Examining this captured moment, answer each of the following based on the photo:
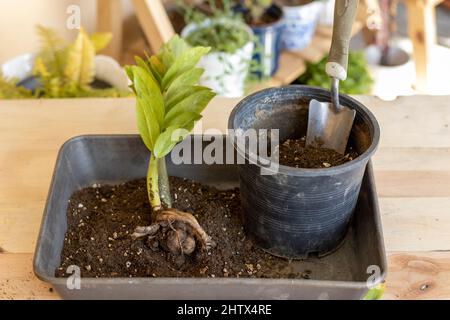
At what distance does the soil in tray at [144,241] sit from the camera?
0.67 m

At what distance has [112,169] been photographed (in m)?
0.80

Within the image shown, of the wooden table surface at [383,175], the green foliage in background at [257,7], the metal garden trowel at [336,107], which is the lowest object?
the green foliage in background at [257,7]

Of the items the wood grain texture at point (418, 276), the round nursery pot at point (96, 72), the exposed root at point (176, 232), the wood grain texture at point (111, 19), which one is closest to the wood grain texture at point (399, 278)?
the wood grain texture at point (418, 276)

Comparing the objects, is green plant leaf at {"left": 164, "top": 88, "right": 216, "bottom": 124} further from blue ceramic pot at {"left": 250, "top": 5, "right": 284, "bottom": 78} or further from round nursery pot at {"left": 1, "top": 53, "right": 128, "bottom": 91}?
blue ceramic pot at {"left": 250, "top": 5, "right": 284, "bottom": 78}

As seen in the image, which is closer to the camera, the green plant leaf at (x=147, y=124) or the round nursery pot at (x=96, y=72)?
the green plant leaf at (x=147, y=124)

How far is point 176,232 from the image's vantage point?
0.66m

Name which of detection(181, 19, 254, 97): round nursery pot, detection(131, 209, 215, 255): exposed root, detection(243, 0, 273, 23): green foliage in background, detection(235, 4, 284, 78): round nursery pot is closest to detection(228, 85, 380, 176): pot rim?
detection(131, 209, 215, 255): exposed root

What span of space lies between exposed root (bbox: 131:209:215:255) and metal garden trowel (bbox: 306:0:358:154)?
193mm

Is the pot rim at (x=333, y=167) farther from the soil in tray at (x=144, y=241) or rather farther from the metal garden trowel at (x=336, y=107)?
the soil in tray at (x=144, y=241)

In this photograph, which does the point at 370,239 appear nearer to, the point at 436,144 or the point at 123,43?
the point at 436,144

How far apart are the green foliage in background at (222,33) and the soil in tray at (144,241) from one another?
0.65 meters

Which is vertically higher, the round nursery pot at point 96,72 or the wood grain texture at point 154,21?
the wood grain texture at point 154,21

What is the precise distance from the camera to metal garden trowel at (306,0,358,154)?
2.06ft

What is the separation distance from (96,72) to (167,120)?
2.10ft
